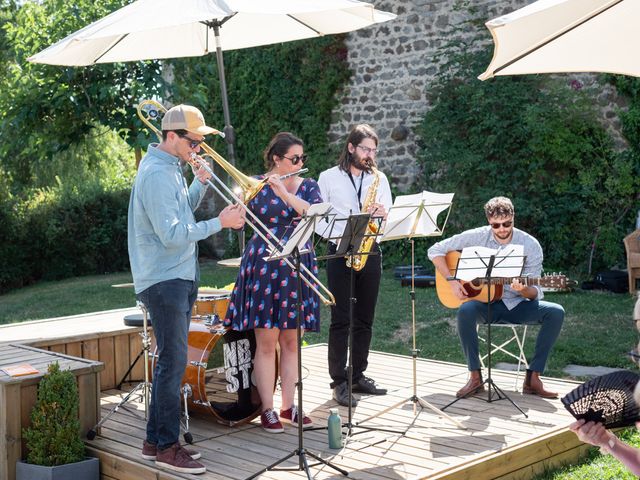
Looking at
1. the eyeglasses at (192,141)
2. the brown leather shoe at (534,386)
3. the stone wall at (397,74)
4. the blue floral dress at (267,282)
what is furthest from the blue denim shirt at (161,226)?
the stone wall at (397,74)

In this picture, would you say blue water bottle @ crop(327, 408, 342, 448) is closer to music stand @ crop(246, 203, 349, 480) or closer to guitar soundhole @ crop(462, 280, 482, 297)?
music stand @ crop(246, 203, 349, 480)

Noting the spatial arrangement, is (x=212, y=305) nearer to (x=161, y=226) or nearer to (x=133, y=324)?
(x=133, y=324)

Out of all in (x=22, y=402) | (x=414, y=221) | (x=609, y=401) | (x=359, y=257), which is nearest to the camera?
(x=609, y=401)

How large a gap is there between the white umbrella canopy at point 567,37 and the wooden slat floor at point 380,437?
1986mm

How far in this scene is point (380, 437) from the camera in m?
4.93

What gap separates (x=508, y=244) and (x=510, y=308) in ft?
1.49

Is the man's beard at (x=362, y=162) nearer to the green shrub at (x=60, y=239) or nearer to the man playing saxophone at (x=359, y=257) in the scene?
the man playing saxophone at (x=359, y=257)

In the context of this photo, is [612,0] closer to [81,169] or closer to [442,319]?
[442,319]

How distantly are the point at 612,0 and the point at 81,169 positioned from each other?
1524 centimetres

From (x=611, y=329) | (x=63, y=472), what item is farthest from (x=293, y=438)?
(x=611, y=329)

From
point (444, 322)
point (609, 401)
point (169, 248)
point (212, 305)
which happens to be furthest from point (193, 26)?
point (609, 401)

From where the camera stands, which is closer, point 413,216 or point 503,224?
point 413,216

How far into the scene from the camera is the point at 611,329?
27.1ft

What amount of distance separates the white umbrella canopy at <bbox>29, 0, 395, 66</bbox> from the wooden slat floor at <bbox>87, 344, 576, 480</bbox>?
2288 millimetres
